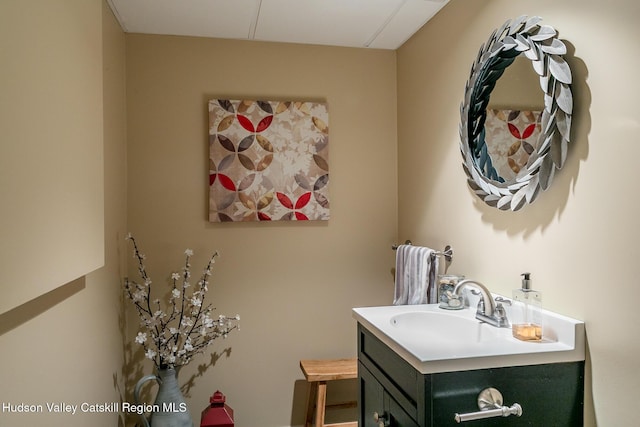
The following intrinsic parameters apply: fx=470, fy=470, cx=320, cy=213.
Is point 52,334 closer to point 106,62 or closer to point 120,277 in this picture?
point 120,277

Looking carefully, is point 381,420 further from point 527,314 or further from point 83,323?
point 83,323

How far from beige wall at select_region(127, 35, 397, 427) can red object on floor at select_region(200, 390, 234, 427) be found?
0.54 feet

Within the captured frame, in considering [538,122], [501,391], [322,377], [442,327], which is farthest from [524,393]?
[322,377]

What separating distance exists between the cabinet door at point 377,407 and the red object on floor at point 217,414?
817mm

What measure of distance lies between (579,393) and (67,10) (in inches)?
72.9

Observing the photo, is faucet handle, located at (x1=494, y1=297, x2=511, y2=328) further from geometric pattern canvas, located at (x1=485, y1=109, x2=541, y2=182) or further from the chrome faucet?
geometric pattern canvas, located at (x1=485, y1=109, x2=541, y2=182)

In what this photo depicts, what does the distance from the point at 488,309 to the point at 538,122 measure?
65 centimetres

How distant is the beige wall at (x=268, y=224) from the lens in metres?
2.47

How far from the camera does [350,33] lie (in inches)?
97.3

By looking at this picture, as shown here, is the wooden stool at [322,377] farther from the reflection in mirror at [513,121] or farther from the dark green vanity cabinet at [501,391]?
the reflection in mirror at [513,121]

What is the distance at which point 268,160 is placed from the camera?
8.32ft

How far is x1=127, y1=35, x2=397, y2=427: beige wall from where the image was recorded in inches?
97.1

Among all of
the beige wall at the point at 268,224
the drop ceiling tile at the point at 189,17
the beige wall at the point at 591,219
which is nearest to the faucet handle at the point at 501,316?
the beige wall at the point at 591,219

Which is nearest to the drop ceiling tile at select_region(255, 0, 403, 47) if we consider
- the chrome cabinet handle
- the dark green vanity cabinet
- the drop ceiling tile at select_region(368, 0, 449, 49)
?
the drop ceiling tile at select_region(368, 0, 449, 49)
